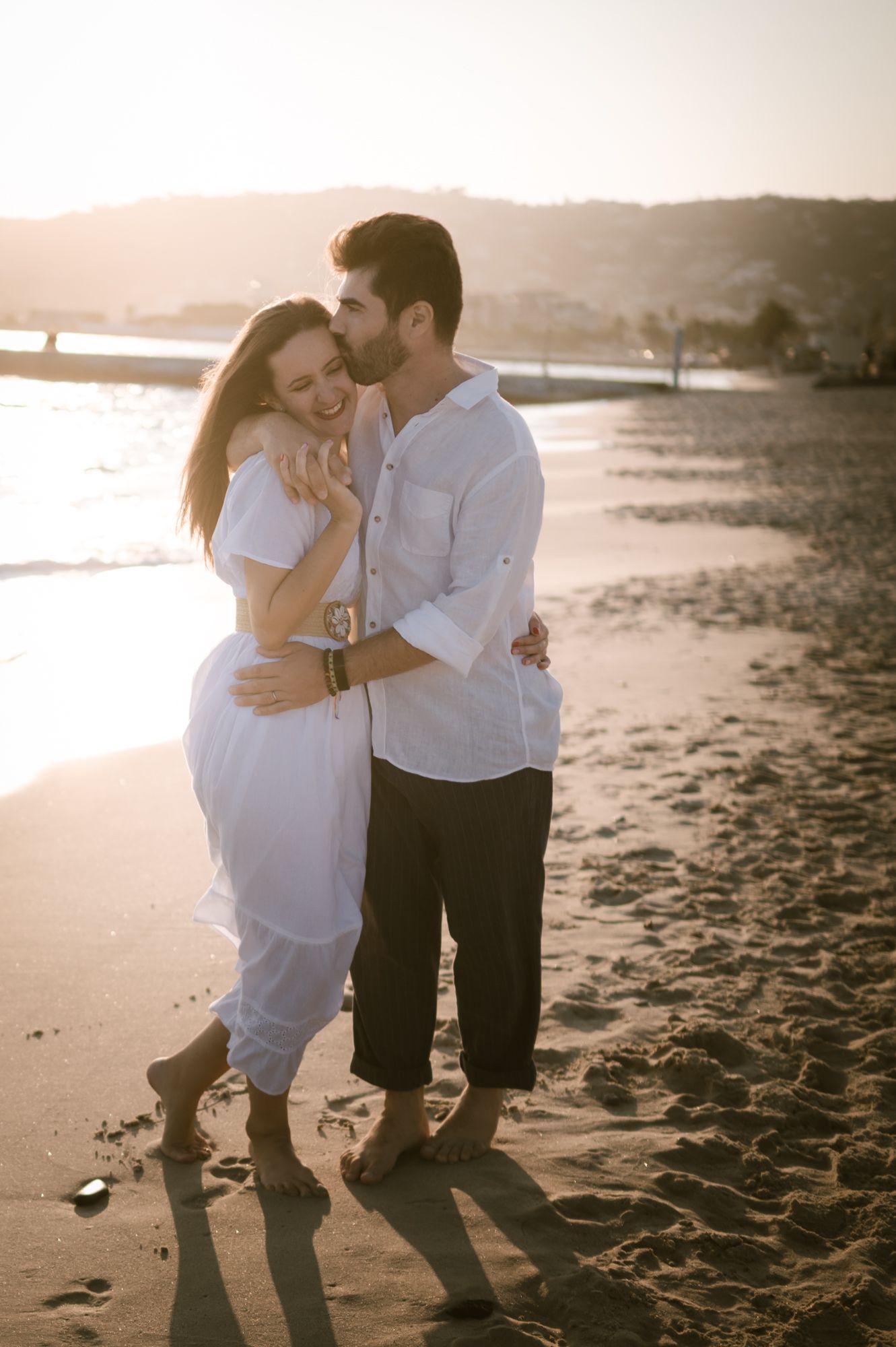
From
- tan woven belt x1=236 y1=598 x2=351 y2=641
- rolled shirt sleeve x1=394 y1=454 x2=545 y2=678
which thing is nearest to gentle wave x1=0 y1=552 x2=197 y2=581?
tan woven belt x1=236 y1=598 x2=351 y2=641

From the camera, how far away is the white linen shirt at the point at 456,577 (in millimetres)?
2541

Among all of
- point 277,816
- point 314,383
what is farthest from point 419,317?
point 277,816

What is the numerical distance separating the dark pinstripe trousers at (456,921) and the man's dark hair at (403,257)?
1043 millimetres

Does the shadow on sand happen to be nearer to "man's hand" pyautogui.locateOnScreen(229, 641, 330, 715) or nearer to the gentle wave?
"man's hand" pyautogui.locateOnScreen(229, 641, 330, 715)

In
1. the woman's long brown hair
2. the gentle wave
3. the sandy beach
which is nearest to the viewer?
the sandy beach

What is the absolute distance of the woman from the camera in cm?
251

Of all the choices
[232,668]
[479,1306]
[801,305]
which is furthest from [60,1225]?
[801,305]

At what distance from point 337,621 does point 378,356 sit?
1.92 ft

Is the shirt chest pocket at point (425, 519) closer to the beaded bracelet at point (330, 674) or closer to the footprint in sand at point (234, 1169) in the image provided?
the beaded bracelet at point (330, 674)

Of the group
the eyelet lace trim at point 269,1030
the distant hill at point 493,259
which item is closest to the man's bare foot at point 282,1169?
the eyelet lace trim at point 269,1030

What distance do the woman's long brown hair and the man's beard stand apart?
0.32ft

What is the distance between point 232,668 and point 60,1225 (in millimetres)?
1200

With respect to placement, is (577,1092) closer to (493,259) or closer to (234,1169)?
(234,1169)

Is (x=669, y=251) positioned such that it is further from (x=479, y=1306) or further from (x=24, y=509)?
(x=479, y=1306)
